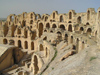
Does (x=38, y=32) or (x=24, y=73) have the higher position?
(x=38, y=32)

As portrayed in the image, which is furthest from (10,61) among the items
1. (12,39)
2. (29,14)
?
(29,14)

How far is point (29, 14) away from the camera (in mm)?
37562

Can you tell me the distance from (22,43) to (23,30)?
3.87 m

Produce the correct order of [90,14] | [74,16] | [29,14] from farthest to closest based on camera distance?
[29,14] < [74,16] < [90,14]

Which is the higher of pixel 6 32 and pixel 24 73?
pixel 6 32

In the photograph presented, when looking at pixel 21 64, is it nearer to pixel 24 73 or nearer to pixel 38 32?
pixel 24 73

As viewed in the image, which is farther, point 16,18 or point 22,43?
point 16,18

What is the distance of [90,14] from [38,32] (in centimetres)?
1397

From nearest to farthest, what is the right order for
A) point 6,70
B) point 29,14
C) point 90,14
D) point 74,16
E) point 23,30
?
point 6,70
point 90,14
point 74,16
point 23,30
point 29,14

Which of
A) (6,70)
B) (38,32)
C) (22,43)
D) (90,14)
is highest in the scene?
(90,14)

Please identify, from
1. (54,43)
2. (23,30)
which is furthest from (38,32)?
(54,43)

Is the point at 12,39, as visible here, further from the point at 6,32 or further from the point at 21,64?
the point at 21,64

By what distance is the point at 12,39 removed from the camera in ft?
93.6

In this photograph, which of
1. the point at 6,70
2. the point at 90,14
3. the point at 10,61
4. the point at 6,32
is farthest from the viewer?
the point at 6,32
